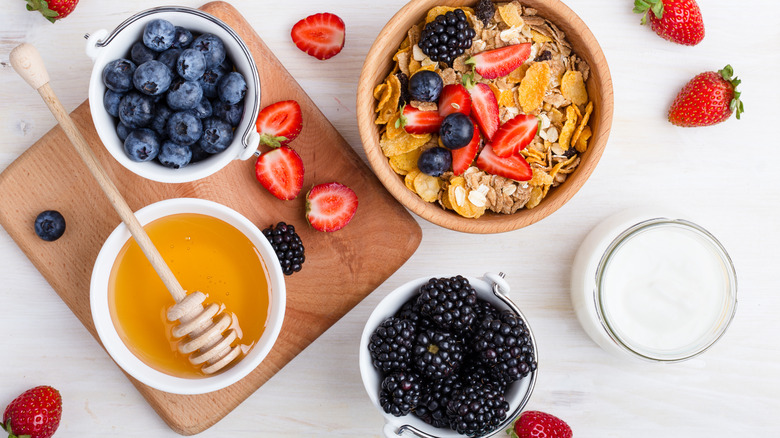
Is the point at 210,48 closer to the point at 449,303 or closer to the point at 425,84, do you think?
the point at 425,84

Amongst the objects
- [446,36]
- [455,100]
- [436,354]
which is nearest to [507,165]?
[455,100]

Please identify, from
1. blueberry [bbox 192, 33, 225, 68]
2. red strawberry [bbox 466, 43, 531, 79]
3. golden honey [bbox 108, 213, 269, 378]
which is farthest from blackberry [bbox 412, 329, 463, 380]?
blueberry [bbox 192, 33, 225, 68]

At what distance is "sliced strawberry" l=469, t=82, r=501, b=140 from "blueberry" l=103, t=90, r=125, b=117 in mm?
672

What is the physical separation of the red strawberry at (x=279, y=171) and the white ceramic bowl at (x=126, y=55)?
0.14 meters

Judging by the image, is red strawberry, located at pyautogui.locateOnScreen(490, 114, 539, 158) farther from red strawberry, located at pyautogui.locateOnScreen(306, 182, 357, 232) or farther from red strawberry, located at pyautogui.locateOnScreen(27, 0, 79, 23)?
red strawberry, located at pyautogui.locateOnScreen(27, 0, 79, 23)

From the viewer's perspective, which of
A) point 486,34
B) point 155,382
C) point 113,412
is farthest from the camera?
point 113,412

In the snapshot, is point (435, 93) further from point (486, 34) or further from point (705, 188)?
point (705, 188)

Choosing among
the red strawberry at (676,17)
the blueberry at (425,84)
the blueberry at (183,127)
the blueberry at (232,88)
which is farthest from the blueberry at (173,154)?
the red strawberry at (676,17)

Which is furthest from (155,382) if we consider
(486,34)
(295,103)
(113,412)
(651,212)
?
(651,212)

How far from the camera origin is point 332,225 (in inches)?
52.0

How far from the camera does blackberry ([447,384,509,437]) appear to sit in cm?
113

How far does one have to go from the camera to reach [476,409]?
3.70 ft

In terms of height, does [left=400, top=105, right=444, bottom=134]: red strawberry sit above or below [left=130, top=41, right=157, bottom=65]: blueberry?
below

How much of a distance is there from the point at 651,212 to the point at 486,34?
0.55 meters
